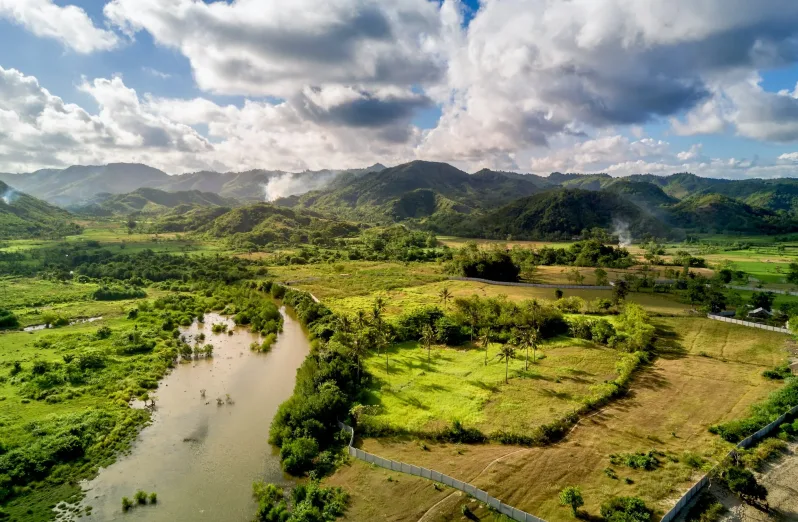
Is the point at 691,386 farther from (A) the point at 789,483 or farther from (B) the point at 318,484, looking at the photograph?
(B) the point at 318,484

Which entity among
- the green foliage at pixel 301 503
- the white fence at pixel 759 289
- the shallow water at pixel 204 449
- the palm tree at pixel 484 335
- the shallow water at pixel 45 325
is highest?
the white fence at pixel 759 289

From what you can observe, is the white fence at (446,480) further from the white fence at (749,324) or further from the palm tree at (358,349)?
the white fence at (749,324)

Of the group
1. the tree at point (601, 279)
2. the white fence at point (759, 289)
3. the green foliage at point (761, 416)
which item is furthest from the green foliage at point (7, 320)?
the white fence at point (759, 289)

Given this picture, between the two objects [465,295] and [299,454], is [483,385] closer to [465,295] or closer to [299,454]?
[299,454]

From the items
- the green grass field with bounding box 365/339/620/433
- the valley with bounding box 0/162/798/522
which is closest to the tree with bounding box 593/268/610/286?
the valley with bounding box 0/162/798/522

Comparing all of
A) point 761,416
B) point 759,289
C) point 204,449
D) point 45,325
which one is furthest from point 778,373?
point 45,325

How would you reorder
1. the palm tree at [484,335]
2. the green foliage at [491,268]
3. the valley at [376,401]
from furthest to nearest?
the green foliage at [491,268] → the palm tree at [484,335] → the valley at [376,401]

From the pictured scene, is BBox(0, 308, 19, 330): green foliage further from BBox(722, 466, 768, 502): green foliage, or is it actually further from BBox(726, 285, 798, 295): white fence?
BBox(726, 285, 798, 295): white fence
